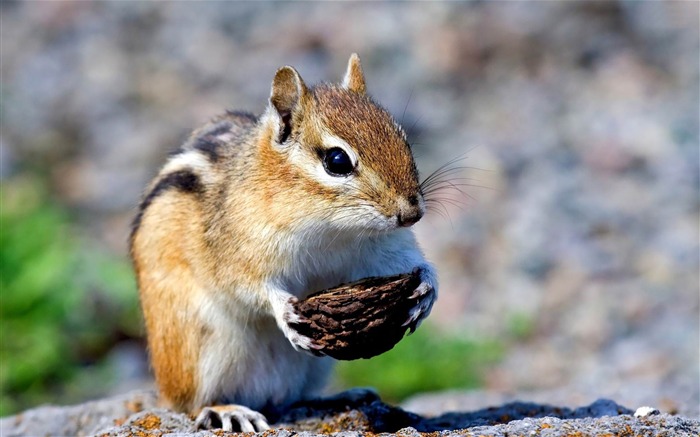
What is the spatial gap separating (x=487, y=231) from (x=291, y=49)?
349 centimetres

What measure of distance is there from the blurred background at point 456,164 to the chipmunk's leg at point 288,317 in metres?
2.08

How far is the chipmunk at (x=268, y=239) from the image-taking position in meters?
4.30

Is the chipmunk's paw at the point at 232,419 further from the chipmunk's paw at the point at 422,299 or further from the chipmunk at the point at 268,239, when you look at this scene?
the chipmunk's paw at the point at 422,299

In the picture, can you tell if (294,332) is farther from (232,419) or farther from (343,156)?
(343,156)

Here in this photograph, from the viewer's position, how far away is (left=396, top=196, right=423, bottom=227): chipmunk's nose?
414cm

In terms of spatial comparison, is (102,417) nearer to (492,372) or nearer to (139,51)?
(492,372)

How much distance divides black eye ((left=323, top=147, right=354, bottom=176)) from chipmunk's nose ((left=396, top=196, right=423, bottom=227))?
1.02ft

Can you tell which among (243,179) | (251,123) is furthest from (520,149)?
(243,179)

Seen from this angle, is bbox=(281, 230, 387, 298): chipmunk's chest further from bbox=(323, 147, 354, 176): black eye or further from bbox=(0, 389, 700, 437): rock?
bbox=(0, 389, 700, 437): rock

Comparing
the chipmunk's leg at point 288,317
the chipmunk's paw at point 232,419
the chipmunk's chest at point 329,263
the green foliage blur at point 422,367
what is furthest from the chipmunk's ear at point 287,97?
the green foliage blur at point 422,367

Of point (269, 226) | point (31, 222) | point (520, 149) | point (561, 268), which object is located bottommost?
point (269, 226)

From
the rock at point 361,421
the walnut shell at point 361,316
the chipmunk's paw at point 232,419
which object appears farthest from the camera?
the chipmunk's paw at point 232,419

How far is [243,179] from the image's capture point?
4750 mm

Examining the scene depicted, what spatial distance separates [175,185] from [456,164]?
522 centimetres
